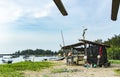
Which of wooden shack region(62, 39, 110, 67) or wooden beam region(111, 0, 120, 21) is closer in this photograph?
wooden beam region(111, 0, 120, 21)

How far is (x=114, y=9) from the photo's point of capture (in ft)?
7.75

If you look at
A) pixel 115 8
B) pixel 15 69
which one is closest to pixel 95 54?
pixel 15 69

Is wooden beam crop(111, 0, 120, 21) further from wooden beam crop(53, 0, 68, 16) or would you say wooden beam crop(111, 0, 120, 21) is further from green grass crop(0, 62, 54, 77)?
green grass crop(0, 62, 54, 77)

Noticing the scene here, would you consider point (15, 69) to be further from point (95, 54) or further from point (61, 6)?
point (61, 6)

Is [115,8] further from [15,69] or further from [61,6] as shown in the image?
[15,69]

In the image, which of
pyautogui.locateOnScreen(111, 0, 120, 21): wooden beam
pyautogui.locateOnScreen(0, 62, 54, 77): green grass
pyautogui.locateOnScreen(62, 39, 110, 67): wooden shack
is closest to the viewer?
pyautogui.locateOnScreen(111, 0, 120, 21): wooden beam

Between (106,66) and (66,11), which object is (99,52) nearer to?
(106,66)

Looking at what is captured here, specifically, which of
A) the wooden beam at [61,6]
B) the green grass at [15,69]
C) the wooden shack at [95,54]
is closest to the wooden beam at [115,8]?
the wooden beam at [61,6]

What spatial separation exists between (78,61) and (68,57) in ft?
3.99

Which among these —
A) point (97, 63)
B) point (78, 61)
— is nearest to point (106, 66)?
point (97, 63)

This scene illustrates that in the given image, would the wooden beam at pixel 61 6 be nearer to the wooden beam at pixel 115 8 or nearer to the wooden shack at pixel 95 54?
the wooden beam at pixel 115 8

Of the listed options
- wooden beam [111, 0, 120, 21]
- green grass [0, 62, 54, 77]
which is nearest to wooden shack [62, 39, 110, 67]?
green grass [0, 62, 54, 77]

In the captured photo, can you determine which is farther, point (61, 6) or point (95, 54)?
point (95, 54)

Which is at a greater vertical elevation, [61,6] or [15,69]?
[61,6]
